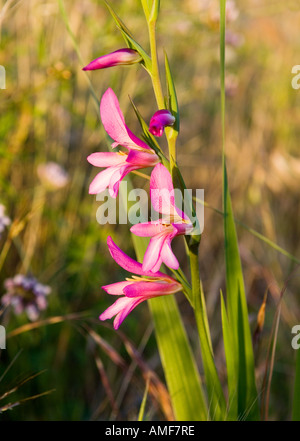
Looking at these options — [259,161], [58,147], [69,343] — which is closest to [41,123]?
[58,147]

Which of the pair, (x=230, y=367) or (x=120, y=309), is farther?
(x=230, y=367)

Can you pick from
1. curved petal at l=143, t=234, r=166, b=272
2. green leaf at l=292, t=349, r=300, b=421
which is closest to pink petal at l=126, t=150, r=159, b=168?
curved petal at l=143, t=234, r=166, b=272

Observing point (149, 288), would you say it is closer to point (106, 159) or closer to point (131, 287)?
point (131, 287)

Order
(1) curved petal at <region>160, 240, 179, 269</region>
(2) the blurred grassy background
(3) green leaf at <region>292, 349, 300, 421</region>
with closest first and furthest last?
(1) curved petal at <region>160, 240, 179, 269</region> → (3) green leaf at <region>292, 349, 300, 421</region> → (2) the blurred grassy background

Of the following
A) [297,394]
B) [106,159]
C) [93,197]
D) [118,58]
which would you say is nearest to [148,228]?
[106,159]

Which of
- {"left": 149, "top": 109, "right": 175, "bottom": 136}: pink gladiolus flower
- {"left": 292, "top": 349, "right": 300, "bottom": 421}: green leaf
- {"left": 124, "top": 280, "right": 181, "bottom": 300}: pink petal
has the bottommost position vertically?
{"left": 292, "top": 349, "right": 300, "bottom": 421}: green leaf

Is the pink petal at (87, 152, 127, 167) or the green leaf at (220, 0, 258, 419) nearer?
the pink petal at (87, 152, 127, 167)

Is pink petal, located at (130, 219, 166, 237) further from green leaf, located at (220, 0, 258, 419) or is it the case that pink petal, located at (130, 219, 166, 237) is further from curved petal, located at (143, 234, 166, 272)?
green leaf, located at (220, 0, 258, 419)
